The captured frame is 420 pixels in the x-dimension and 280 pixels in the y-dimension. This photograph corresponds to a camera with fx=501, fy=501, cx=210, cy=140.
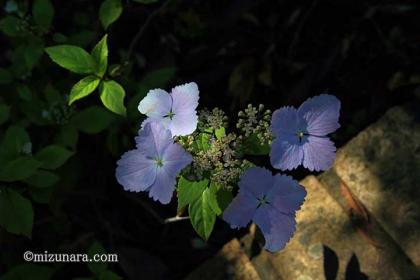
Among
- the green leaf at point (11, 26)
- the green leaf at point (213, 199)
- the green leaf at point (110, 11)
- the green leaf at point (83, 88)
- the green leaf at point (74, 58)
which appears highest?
the green leaf at point (110, 11)

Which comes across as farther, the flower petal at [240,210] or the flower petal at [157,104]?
the flower petal at [157,104]

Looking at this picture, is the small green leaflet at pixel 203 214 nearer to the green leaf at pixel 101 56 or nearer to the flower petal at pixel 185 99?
the flower petal at pixel 185 99

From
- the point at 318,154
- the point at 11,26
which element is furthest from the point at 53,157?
the point at 318,154

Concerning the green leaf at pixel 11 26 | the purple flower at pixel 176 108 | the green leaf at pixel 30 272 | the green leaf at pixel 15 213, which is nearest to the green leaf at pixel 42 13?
the green leaf at pixel 11 26

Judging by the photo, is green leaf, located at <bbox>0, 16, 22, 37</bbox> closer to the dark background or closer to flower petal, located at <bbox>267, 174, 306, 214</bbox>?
the dark background

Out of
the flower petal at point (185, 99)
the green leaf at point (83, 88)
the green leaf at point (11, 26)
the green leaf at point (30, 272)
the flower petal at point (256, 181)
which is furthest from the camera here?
the green leaf at point (11, 26)

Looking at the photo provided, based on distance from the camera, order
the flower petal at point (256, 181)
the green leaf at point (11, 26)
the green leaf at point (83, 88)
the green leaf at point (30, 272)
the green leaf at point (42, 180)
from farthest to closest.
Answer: the green leaf at point (11, 26) → the green leaf at point (30, 272) → the green leaf at point (42, 180) → the green leaf at point (83, 88) → the flower petal at point (256, 181)

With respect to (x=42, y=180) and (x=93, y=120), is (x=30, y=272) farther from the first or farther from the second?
(x=93, y=120)
